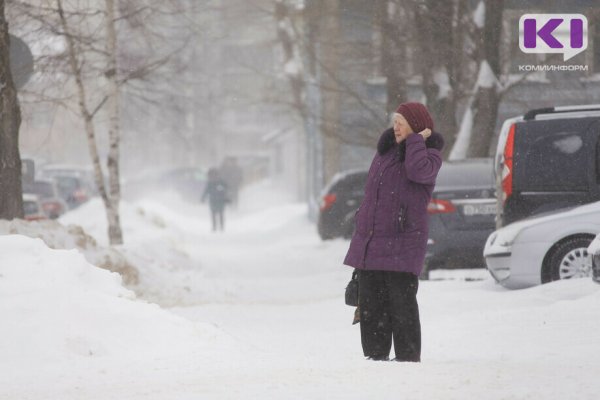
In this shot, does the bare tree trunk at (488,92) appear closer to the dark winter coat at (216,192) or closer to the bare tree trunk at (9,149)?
the bare tree trunk at (9,149)

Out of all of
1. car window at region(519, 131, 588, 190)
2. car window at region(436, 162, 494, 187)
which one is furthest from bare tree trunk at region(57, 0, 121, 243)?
car window at region(519, 131, 588, 190)

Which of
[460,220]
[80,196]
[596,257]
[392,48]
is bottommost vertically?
[80,196]

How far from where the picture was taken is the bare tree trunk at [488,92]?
1972 centimetres

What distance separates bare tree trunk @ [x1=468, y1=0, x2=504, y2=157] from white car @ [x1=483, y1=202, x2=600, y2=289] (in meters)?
7.87

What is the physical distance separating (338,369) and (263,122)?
99974 mm

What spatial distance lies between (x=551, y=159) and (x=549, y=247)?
95cm

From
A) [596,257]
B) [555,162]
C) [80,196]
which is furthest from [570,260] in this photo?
[80,196]

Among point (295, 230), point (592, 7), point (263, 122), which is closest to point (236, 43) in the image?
point (263, 122)

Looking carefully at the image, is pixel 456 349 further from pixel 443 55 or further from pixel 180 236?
pixel 180 236

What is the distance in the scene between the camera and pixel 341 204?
2411 cm

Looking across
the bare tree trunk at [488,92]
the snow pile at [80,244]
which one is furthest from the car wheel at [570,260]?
the bare tree trunk at [488,92]

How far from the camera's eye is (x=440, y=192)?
15250 mm

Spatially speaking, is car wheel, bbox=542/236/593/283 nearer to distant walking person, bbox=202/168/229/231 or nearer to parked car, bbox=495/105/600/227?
parked car, bbox=495/105/600/227

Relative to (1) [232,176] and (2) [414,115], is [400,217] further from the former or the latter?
(1) [232,176]
